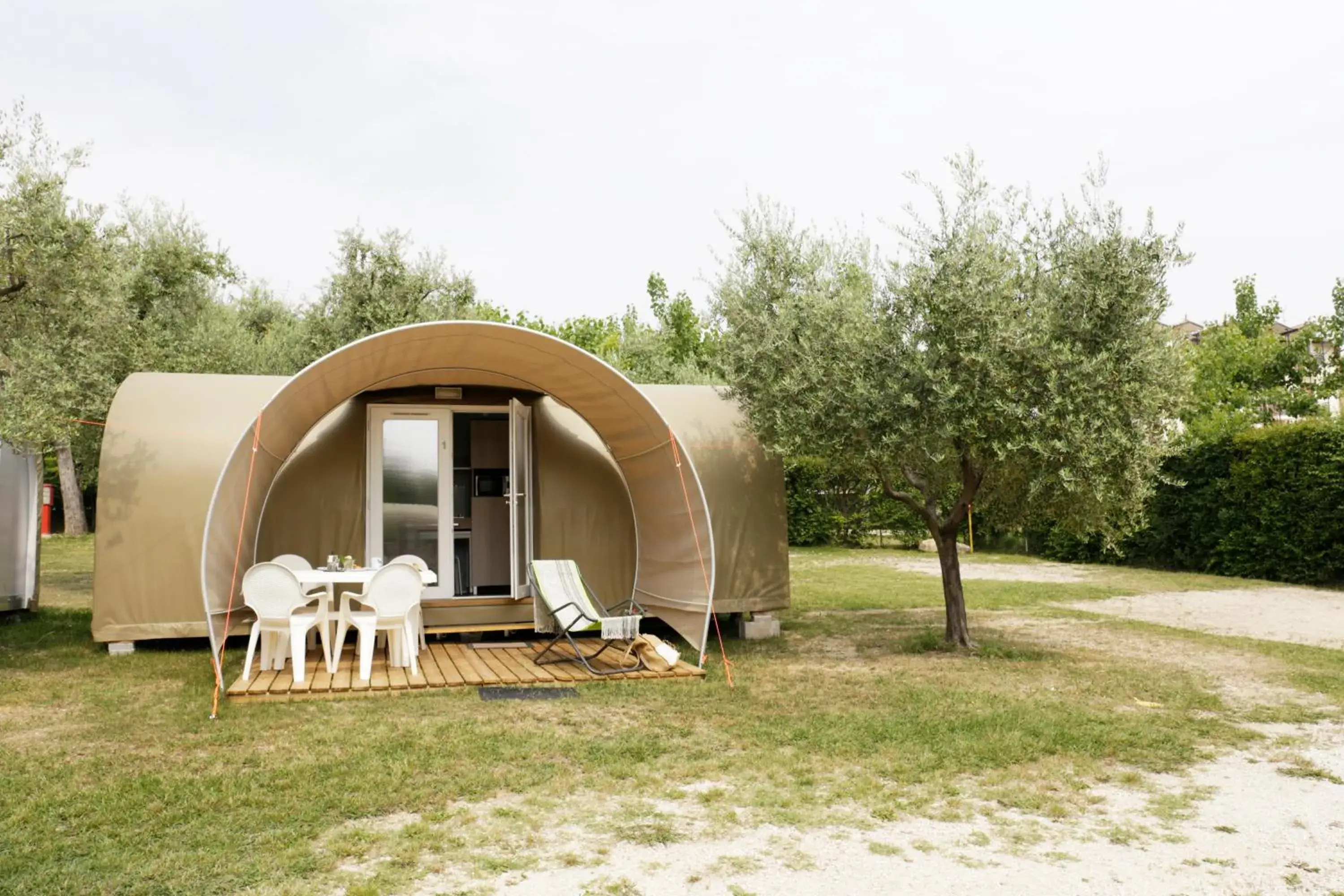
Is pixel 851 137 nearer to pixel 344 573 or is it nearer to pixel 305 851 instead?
pixel 344 573

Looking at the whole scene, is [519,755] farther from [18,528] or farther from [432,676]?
[18,528]

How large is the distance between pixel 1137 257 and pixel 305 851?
239 inches

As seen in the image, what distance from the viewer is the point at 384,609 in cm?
669

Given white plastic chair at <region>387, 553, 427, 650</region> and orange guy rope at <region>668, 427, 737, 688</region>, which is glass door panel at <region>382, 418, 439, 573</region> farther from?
orange guy rope at <region>668, 427, 737, 688</region>

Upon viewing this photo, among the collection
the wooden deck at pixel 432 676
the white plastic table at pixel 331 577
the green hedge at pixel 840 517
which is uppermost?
the green hedge at pixel 840 517

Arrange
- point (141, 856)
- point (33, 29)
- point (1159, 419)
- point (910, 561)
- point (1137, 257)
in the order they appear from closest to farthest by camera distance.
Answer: point (141, 856) < point (1137, 257) < point (1159, 419) < point (33, 29) < point (910, 561)

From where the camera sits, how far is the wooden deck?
6262 millimetres

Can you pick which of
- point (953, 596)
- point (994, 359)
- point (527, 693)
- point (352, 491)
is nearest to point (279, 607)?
point (527, 693)

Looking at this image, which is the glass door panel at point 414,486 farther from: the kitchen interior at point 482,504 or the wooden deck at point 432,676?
the wooden deck at point 432,676

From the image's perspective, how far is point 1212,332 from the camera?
2581 cm

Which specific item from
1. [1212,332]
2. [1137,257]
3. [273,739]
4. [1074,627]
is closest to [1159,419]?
[1137,257]

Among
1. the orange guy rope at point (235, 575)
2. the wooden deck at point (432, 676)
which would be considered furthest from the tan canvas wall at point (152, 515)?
the wooden deck at point (432, 676)

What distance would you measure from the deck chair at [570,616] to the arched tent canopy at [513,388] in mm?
600

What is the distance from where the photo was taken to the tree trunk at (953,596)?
816 centimetres
